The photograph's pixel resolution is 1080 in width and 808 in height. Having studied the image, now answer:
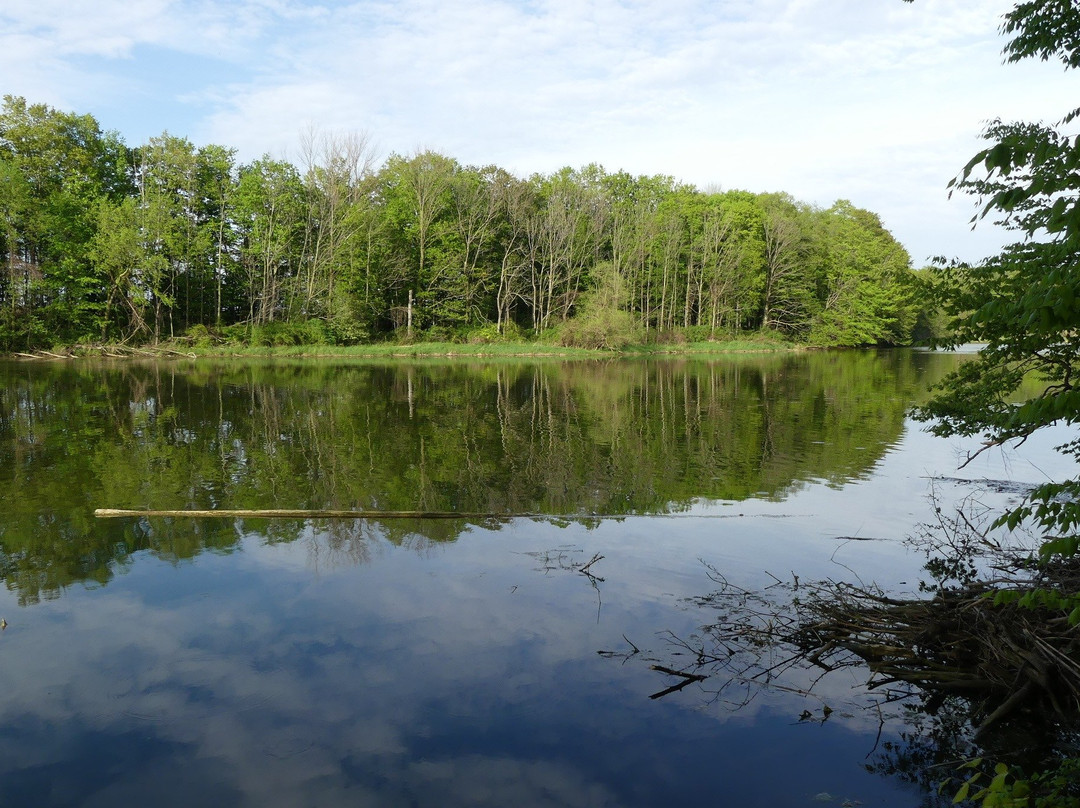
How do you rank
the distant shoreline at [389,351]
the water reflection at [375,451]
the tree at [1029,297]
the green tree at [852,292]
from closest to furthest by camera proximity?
the tree at [1029,297] → the water reflection at [375,451] → the distant shoreline at [389,351] → the green tree at [852,292]

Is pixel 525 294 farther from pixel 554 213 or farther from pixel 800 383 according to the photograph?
pixel 800 383

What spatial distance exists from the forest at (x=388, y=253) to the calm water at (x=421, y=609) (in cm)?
3494

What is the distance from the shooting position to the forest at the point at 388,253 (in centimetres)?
4938

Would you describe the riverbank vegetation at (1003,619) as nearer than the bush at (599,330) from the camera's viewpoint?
Yes

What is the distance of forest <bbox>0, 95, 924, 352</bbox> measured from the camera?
49.4 meters

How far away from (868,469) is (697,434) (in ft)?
17.7

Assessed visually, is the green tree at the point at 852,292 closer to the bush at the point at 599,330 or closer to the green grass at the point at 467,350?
the green grass at the point at 467,350

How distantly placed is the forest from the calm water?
34.9 meters

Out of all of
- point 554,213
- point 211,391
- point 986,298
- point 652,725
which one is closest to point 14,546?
point 652,725

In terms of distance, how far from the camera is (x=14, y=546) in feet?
34.3

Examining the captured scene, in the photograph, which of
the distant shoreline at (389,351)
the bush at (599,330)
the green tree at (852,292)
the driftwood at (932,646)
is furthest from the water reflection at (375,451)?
the green tree at (852,292)

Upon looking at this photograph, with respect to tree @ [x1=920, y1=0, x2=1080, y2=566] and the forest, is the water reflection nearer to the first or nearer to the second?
tree @ [x1=920, y1=0, x2=1080, y2=566]

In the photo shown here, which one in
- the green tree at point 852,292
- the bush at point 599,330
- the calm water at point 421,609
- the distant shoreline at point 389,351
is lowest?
the calm water at point 421,609

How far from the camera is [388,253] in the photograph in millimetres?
61688
